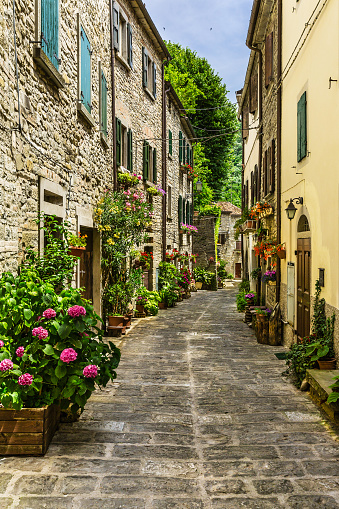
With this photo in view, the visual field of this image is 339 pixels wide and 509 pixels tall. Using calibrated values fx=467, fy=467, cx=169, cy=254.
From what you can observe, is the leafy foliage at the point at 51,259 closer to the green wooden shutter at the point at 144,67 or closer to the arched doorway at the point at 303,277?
the arched doorway at the point at 303,277

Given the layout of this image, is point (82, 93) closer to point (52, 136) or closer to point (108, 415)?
point (52, 136)

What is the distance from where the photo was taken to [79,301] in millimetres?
3988

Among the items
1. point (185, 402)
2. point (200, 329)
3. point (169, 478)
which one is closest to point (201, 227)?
point (200, 329)

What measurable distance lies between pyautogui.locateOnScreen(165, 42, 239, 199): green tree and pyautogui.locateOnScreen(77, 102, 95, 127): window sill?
18.7 metres

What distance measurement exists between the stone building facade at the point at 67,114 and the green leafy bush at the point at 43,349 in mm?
670

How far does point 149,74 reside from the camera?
14.2 meters

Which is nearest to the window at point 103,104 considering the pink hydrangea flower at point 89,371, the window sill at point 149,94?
the window sill at point 149,94

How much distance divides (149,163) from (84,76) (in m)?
6.63

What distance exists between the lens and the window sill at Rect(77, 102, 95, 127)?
6977mm

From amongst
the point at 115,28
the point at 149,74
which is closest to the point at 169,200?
the point at 149,74

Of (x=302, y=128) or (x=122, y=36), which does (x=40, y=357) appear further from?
(x=122, y=36)

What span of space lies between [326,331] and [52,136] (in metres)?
A: 4.11

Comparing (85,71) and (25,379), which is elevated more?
(85,71)

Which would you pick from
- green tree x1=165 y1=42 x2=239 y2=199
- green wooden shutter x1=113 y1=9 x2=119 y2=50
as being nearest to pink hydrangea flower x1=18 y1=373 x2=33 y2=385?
green wooden shutter x1=113 y1=9 x2=119 y2=50
